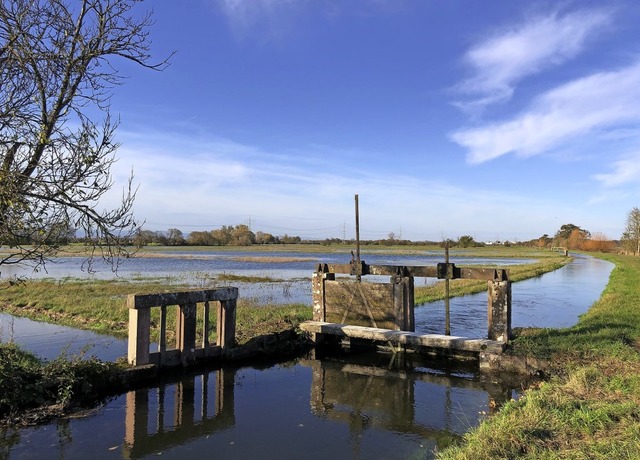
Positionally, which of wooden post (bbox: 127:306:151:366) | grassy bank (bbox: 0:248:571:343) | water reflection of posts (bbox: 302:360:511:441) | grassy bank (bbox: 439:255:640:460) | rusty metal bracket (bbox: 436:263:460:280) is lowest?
water reflection of posts (bbox: 302:360:511:441)

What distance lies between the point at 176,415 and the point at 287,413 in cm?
188

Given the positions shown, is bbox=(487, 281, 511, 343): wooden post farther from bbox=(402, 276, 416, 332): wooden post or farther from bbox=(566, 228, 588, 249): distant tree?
bbox=(566, 228, 588, 249): distant tree

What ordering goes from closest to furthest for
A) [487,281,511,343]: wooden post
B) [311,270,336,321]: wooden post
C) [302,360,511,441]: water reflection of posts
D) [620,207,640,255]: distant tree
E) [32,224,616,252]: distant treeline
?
[302,360,511,441]: water reflection of posts < [487,281,511,343]: wooden post < [311,270,336,321]: wooden post < [620,207,640,255]: distant tree < [32,224,616,252]: distant treeline

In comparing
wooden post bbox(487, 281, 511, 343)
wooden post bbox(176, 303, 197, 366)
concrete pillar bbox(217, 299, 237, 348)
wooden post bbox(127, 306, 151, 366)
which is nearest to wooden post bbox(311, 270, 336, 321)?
concrete pillar bbox(217, 299, 237, 348)

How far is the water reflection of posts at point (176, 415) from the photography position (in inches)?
278

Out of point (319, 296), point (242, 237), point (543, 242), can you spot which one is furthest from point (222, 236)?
point (319, 296)

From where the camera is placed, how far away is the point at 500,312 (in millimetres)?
11219

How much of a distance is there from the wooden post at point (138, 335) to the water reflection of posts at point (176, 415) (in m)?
0.69

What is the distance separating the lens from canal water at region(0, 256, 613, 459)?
6785 millimetres

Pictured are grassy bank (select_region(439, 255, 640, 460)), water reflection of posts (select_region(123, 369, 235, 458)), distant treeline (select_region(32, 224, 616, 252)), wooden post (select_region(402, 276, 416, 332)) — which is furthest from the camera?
distant treeline (select_region(32, 224, 616, 252))

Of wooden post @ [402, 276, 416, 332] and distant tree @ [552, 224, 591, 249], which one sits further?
distant tree @ [552, 224, 591, 249]

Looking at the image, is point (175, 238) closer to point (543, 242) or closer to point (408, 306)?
point (543, 242)

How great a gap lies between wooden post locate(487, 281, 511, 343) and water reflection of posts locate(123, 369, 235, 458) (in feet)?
20.2

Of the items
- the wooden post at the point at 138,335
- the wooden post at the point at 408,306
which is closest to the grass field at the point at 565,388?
the wooden post at the point at 138,335
